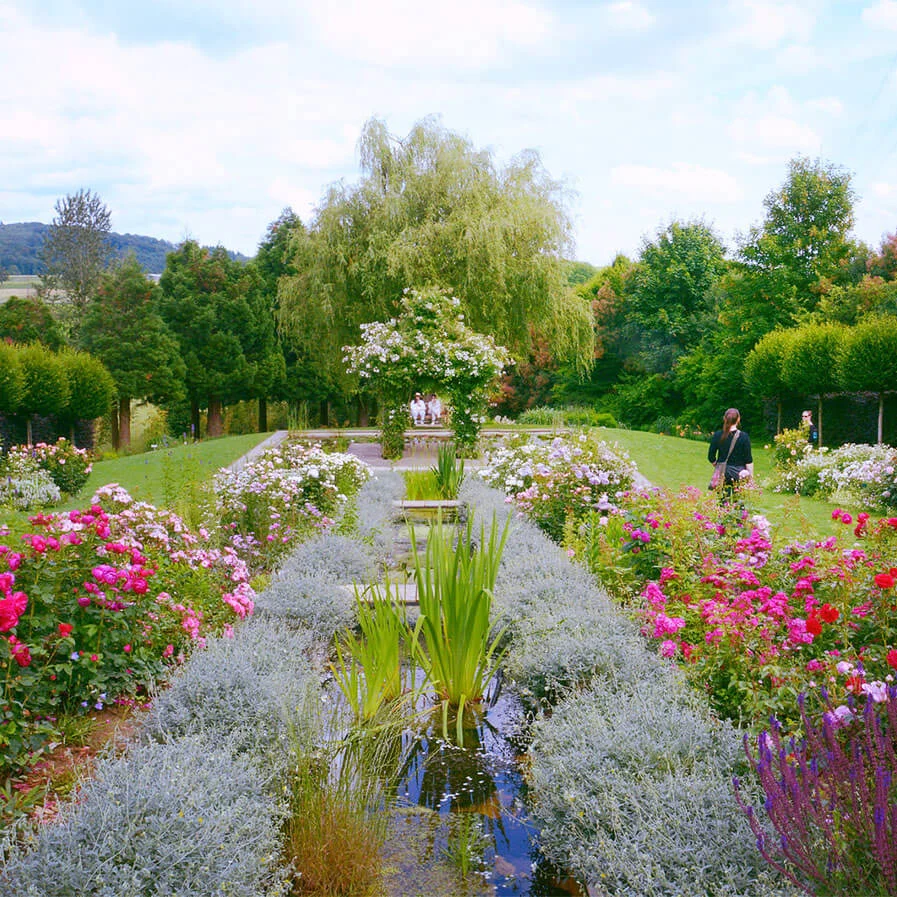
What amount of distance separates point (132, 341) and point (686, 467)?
16.2 metres

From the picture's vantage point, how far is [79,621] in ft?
10.7

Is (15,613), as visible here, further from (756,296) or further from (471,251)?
(756,296)

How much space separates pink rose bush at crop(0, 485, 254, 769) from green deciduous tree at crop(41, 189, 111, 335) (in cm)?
3796

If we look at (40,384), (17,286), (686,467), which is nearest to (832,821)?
(686,467)

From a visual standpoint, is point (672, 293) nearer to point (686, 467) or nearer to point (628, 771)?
point (686, 467)

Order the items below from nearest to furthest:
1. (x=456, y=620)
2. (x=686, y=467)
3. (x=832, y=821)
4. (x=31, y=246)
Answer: (x=832, y=821) < (x=456, y=620) < (x=686, y=467) < (x=31, y=246)

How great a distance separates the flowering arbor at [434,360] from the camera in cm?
1359

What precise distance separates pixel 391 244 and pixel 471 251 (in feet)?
5.38

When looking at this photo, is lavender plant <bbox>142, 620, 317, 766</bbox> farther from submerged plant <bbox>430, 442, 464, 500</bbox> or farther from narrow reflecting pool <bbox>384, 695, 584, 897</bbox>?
submerged plant <bbox>430, 442, 464, 500</bbox>

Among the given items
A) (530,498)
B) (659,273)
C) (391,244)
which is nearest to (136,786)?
(530,498)

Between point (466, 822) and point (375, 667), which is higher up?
point (375, 667)

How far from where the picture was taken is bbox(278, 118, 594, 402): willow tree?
55.0 ft

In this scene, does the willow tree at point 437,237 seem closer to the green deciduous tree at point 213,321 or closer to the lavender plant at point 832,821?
the green deciduous tree at point 213,321

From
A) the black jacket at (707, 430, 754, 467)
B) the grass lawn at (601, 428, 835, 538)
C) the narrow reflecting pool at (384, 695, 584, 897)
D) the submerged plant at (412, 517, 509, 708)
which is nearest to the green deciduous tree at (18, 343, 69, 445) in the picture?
the grass lawn at (601, 428, 835, 538)
